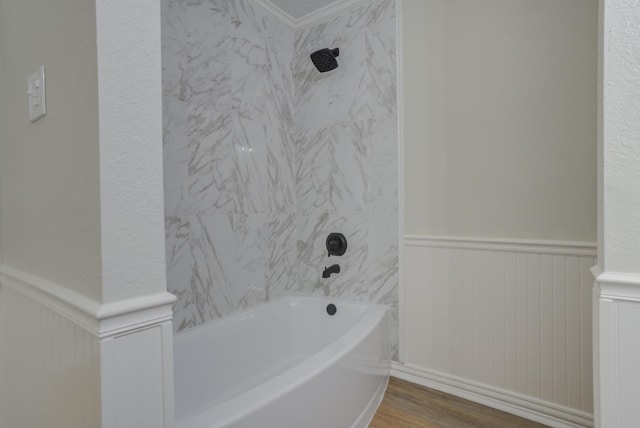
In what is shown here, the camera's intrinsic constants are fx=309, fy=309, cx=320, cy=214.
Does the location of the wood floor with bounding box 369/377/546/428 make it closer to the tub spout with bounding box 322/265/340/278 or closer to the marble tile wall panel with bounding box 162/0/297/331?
the tub spout with bounding box 322/265/340/278

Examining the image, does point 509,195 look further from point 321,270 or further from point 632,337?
point 321,270

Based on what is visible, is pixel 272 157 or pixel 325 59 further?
pixel 272 157

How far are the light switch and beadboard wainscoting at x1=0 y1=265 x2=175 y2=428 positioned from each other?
478 millimetres

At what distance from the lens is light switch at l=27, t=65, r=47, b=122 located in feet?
2.78

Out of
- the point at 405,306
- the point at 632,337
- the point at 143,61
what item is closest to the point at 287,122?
the point at 405,306

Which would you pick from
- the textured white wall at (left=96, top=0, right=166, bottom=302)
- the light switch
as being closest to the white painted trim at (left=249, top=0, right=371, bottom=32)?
the light switch

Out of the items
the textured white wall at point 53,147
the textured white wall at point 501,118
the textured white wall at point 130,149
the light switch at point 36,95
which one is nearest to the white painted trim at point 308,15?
the textured white wall at point 501,118

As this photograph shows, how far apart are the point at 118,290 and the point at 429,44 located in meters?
1.98

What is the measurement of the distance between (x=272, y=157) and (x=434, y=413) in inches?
71.7

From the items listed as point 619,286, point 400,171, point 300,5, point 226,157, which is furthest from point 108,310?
point 300,5

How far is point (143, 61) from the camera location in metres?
0.69

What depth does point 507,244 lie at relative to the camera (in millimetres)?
1621

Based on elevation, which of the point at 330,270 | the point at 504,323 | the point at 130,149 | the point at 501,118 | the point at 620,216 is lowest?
the point at 504,323

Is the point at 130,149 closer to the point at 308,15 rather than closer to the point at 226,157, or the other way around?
the point at 226,157
